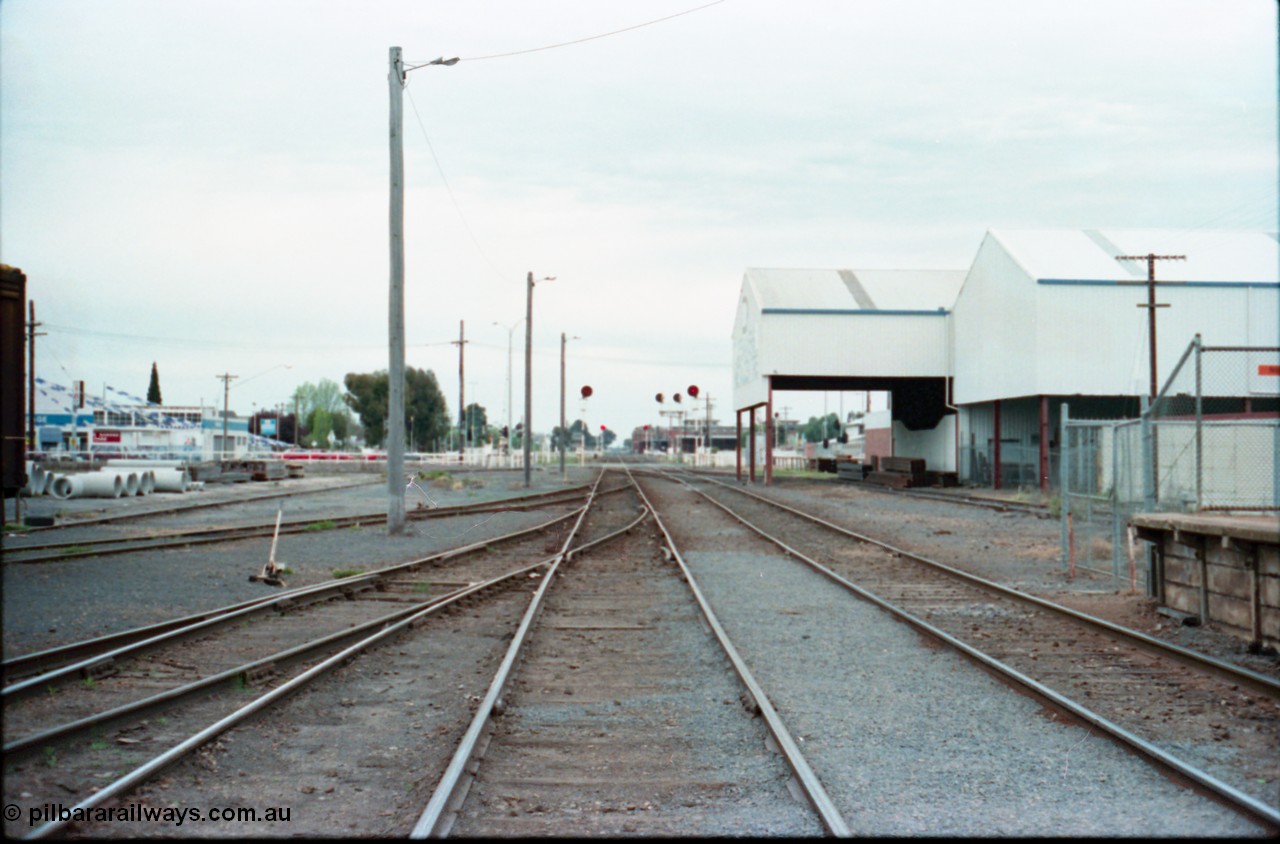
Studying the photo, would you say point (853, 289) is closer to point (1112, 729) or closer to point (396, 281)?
point (396, 281)

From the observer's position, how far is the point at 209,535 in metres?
20.4

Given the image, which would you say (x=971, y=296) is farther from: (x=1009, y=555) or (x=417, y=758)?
(x=417, y=758)

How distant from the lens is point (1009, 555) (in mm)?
18234

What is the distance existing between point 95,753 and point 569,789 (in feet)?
9.04

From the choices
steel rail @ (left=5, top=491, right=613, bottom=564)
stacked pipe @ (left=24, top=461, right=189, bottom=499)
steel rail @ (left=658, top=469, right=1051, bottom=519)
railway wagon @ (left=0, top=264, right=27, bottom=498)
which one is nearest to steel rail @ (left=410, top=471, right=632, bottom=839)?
steel rail @ (left=5, top=491, right=613, bottom=564)

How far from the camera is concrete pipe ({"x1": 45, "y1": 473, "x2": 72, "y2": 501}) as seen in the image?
3297 centimetres

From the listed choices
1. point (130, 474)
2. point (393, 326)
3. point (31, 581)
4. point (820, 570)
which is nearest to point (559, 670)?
point (820, 570)

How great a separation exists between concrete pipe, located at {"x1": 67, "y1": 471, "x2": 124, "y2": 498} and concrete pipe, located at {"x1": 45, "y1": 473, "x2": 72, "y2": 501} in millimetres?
94

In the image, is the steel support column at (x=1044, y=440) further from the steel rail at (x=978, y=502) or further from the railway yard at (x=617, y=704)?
the railway yard at (x=617, y=704)

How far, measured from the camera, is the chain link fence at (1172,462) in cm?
1251

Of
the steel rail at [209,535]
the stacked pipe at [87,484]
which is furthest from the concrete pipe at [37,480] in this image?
the steel rail at [209,535]

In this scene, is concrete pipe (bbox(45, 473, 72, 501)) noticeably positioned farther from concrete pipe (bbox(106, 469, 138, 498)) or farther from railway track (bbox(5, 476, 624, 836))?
railway track (bbox(5, 476, 624, 836))
